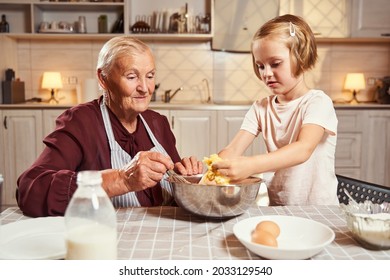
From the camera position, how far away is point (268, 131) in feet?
3.46

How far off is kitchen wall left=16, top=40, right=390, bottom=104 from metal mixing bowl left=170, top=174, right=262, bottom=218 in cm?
206

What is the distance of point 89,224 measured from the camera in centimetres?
47

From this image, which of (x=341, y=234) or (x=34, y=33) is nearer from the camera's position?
(x=341, y=234)

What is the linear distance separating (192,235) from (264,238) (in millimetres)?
133

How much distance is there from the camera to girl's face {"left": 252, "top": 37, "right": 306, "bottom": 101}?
0.93 metres

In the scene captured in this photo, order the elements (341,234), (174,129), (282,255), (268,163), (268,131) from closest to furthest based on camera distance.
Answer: (282,255) → (341,234) → (268,163) → (268,131) → (174,129)

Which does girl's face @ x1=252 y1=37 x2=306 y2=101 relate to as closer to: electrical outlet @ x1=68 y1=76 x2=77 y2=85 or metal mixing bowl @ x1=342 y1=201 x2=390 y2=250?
metal mixing bowl @ x1=342 y1=201 x2=390 y2=250

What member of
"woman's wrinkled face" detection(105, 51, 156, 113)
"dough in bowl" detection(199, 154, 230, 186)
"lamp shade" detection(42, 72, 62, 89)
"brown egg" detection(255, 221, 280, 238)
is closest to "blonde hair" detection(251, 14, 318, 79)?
"woman's wrinkled face" detection(105, 51, 156, 113)

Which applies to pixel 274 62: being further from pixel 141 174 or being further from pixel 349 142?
pixel 349 142

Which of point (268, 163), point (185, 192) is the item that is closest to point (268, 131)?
point (268, 163)

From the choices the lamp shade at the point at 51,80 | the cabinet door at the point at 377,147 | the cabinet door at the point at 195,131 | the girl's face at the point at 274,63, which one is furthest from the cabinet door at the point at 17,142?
the cabinet door at the point at 377,147

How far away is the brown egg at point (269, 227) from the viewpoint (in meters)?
0.58

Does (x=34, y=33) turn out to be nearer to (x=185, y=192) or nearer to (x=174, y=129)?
(x=174, y=129)
